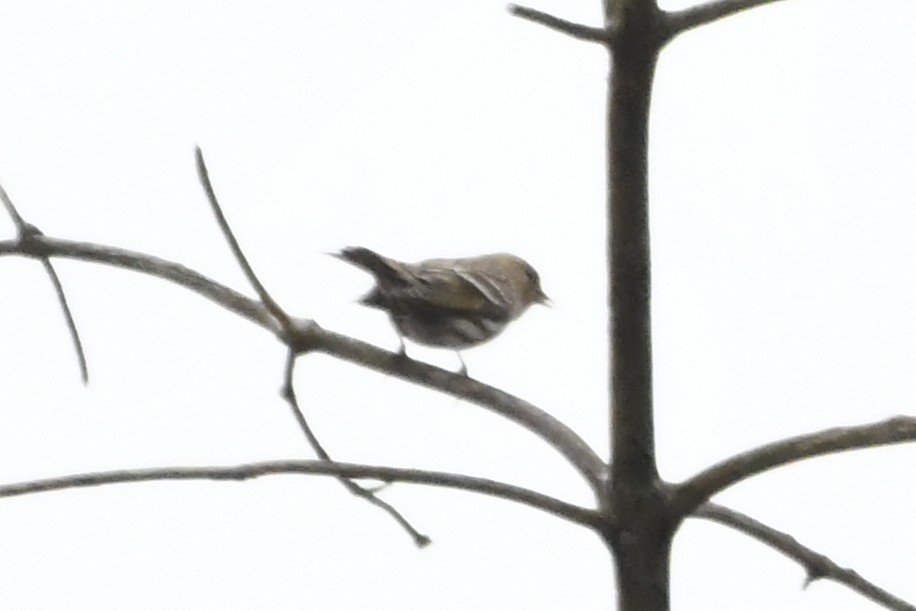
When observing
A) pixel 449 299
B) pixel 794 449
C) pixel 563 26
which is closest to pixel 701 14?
pixel 563 26

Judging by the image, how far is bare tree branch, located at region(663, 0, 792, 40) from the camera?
59 centimetres

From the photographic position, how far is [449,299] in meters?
1.53

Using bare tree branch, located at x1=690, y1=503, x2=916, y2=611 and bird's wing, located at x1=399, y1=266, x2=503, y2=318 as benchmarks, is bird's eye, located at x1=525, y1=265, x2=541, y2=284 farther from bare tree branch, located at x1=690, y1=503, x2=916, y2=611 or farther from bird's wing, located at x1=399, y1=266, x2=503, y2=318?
bare tree branch, located at x1=690, y1=503, x2=916, y2=611

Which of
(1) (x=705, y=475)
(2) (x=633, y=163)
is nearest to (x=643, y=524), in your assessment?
(1) (x=705, y=475)

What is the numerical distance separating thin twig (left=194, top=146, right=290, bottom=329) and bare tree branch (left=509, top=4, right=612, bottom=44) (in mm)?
169

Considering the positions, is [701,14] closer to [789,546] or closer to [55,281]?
[789,546]

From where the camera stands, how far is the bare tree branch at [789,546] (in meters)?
0.66

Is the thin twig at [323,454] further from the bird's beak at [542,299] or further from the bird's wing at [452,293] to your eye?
the bird's beak at [542,299]

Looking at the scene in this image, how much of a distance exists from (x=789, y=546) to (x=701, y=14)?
0.26 metres

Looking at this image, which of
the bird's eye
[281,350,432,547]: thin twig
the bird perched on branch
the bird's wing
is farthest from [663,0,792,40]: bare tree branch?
the bird's eye

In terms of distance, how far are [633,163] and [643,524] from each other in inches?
6.5

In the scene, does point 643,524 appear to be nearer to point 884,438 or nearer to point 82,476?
point 884,438

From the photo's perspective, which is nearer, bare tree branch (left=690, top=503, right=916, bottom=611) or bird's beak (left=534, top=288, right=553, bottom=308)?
bare tree branch (left=690, top=503, right=916, bottom=611)

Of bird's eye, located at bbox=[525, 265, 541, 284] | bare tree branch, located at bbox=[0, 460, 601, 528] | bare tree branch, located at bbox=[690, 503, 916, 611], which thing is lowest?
bare tree branch, located at bbox=[690, 503, 916, 611]
